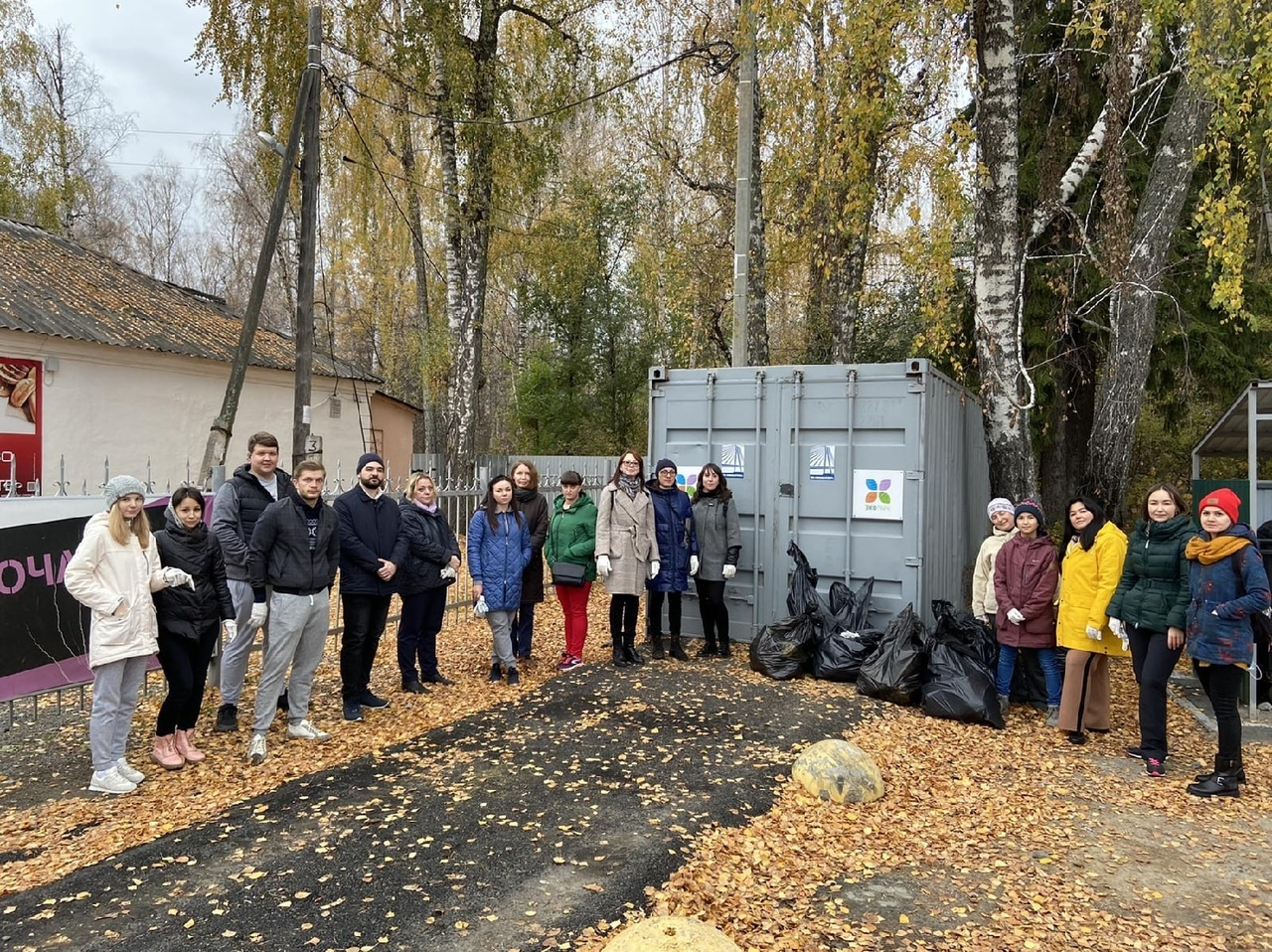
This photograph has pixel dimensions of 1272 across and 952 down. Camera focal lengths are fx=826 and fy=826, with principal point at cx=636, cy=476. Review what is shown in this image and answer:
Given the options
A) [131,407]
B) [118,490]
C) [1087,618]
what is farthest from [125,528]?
[131,407]

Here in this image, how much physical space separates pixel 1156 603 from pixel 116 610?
19.8 ft

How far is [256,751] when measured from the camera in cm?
494

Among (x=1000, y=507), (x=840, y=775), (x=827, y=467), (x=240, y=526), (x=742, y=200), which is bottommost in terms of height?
(x=840, y=775)

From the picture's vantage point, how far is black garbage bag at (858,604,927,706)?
20.8 feet

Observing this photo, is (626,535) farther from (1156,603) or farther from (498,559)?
(1156,603)

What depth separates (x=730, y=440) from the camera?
824 cm

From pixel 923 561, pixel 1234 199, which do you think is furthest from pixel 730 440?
pixel 1234 199

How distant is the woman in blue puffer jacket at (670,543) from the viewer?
7465 millimetres

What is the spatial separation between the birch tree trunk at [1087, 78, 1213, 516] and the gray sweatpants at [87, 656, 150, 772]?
821cm

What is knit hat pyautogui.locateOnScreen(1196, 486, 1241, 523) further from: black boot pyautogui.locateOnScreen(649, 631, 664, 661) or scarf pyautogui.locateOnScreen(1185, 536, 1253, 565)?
black boot pyautogui.locateOnScreen(649, 631, 664, 661)

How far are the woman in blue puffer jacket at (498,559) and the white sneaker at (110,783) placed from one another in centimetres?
268

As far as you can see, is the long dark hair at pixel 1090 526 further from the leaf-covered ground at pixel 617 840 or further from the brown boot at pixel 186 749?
the brown boot at pixel 186 749

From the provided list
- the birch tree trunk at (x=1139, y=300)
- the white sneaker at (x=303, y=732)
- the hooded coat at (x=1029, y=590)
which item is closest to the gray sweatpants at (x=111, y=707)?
the white sneaker at (x=303, y=732)

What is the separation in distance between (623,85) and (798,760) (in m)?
11.7
